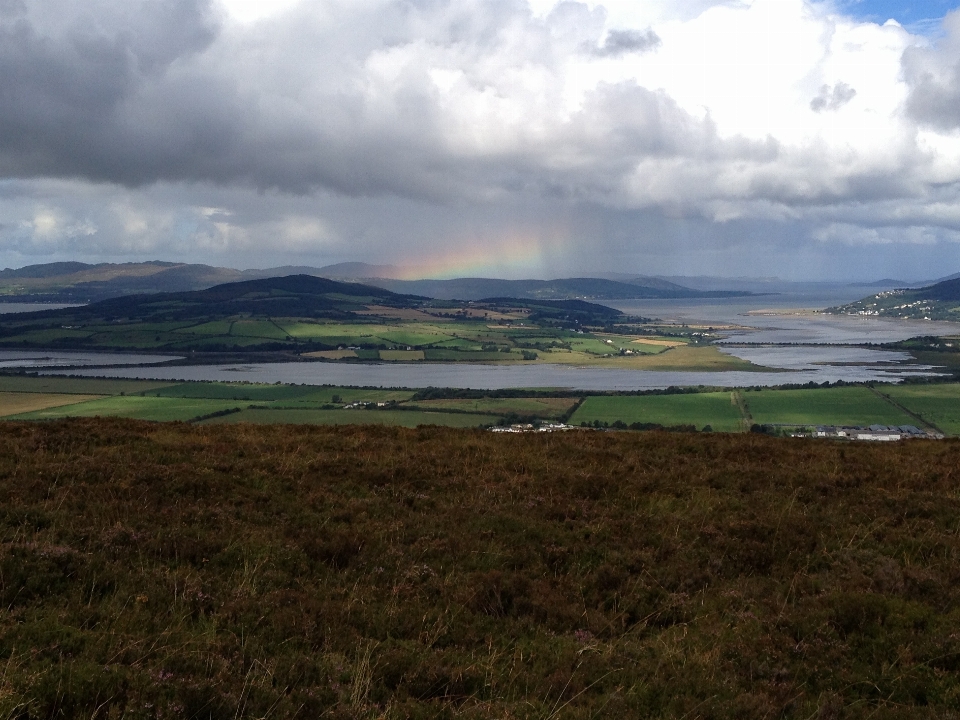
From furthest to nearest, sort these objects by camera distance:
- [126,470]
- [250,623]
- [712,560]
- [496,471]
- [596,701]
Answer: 1. [496,471]
2. [126,470]
3. [712,560]
4. [250,623]
5. [596,701]

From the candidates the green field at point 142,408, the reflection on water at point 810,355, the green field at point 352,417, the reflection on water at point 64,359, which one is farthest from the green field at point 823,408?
the reflection on water at point 64,359

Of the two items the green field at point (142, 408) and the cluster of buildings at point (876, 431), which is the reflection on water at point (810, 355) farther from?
the green field at point (142, 408)

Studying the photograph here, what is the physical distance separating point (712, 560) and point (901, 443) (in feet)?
55.3

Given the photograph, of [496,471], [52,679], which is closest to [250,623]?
[52,679]

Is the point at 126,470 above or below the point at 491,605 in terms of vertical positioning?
above

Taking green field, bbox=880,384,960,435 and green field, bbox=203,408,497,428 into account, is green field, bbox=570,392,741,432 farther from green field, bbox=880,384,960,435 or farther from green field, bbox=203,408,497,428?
green field, bbox=880,384,960,435

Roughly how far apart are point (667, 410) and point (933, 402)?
104 feet

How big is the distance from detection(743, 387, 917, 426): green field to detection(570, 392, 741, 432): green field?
9.86 feet

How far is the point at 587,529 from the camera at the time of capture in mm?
12172

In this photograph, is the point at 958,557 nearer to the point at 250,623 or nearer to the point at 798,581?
the point at 798,581

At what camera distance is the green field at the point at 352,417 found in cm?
6750

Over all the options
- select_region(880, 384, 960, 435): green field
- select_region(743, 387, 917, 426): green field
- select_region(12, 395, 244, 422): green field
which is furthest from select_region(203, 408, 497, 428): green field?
select_region(880, 384, 960, 435): green field

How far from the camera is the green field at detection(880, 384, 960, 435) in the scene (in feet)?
230

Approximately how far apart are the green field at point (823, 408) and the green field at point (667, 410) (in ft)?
9.86
